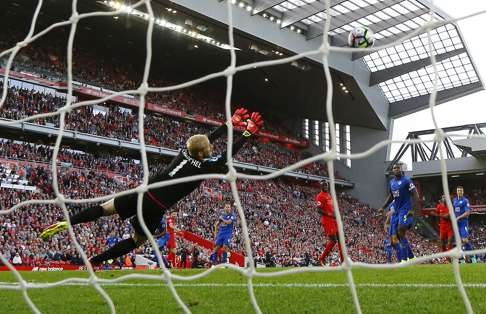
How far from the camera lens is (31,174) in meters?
22.2

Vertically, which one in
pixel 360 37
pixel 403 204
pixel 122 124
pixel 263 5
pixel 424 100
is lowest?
pixel 403 204

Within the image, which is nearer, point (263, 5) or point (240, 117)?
point (240, 117)

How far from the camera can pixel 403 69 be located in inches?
1401

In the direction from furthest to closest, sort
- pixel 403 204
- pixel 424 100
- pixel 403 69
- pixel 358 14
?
1. pixel 424 100
2. pixel 403 69
3. pixel 358 14
4. pixel 403 204

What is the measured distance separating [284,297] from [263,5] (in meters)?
25.1

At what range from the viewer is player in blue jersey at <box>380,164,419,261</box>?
30.9ft

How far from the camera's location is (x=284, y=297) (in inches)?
184

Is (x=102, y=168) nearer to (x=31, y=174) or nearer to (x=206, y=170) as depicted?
(x=31, y=174)

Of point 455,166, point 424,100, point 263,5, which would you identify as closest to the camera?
point 263,5

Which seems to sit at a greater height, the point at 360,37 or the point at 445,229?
the point at 360,37

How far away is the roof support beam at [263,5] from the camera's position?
2753 centimetres

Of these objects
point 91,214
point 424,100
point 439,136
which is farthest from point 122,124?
point 439,136

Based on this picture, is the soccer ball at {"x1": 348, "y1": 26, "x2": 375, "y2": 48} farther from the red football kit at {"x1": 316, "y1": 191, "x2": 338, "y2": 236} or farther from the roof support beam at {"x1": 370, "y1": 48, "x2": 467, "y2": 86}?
the roof support beam at {"x1": 370, "y1": 48, "x2": 467, "y2": 86}

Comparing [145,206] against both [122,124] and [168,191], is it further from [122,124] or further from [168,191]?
[122,124]
